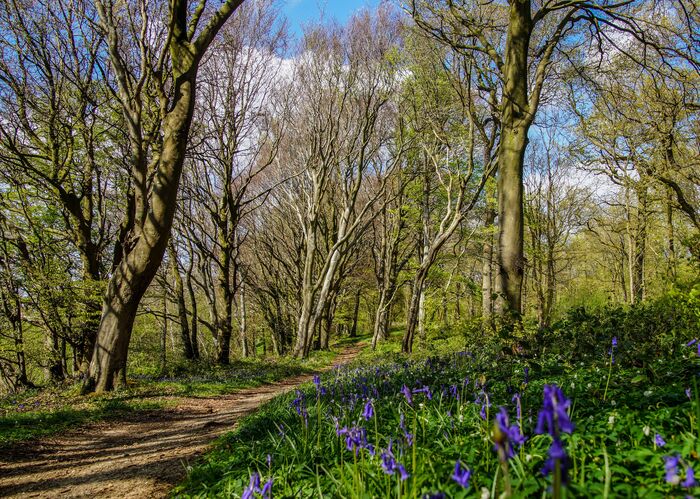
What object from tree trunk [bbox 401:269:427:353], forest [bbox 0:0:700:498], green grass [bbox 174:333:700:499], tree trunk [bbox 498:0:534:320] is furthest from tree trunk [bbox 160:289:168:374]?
green grass [bbox 174:333:700:499]

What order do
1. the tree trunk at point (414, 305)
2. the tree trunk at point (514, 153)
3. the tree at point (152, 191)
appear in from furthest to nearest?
the tree trunk at point (414, 305) → the tree at point (152, 191) → the tree trunk at point (514, 153)

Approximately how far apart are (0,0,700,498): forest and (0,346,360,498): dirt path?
6 cm

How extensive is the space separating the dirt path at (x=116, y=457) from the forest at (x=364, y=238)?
0.21ft

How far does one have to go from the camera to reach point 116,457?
5.02 metres

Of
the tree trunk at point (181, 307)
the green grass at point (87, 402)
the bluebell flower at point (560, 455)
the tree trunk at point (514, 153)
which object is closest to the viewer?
the bluebell flower at point (560, 455)

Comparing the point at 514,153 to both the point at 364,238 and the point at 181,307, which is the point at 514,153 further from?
the point at 364,238

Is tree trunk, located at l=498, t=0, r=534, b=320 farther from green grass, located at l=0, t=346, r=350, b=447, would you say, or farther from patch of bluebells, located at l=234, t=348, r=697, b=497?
green grass, located at l=0, t=346, r=350, b=447

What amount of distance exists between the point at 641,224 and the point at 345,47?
539 inches

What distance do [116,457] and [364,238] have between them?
2059cm

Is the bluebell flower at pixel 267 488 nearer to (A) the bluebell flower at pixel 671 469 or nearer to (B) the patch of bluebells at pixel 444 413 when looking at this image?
(B) the patch of bluebells at pixel 444 413

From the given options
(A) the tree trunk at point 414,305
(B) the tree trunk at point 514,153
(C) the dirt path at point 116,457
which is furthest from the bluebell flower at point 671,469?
(A) the tree trunk at point 414,305

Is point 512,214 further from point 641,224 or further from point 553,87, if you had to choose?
point 641,224

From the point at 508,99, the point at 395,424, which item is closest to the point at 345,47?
the point at 508,99

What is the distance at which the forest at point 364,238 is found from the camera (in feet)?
7.91
